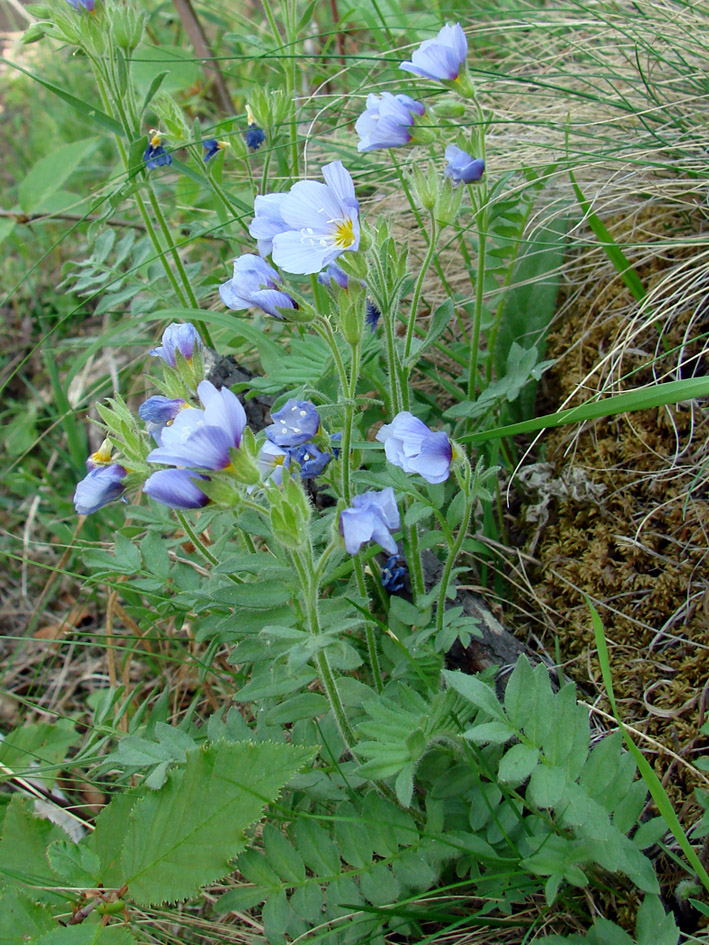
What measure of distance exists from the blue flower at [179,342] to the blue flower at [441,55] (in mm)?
723

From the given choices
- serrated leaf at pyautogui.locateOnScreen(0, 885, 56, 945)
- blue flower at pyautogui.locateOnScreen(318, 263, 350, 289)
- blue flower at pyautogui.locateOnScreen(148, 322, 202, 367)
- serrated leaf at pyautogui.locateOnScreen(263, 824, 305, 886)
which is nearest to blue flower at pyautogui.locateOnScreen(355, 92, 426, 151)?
blue flower at pyautogui.locateOnScreen(318, 263, 350, 289)

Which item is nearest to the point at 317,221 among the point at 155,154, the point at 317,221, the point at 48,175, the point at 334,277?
the point at 317,221

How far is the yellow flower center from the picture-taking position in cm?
147

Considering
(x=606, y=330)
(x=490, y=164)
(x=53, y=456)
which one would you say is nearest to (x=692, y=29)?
(x=490, y=164)

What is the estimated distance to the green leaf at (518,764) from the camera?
4.31ft

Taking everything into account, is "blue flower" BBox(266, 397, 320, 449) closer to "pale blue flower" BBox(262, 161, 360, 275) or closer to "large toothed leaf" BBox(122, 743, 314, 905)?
"pale blue flower" BBox(262, 161, 360, 275)

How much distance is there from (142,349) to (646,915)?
2715mm

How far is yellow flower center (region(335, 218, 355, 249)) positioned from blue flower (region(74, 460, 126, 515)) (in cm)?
62

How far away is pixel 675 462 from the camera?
1886mm

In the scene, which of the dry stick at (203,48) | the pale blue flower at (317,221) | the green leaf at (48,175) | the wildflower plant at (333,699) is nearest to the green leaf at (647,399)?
the wildflower plant at (333,699)

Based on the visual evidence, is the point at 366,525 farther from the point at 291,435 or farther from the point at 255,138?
the point at 255,138

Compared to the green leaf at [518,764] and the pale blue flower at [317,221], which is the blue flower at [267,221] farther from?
the green leaf at [518,764]

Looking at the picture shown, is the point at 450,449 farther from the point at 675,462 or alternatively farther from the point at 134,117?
the point at 134,117

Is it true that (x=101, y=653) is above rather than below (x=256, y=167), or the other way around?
below
